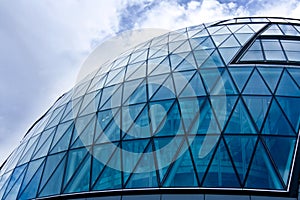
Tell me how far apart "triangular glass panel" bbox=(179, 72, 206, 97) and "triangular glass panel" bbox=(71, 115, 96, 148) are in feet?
15.7

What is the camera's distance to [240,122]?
17219 millimetres

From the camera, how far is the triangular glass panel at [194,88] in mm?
18911

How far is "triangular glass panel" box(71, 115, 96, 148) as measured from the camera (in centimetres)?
1912

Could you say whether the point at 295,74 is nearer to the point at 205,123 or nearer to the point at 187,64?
the point at 187,64

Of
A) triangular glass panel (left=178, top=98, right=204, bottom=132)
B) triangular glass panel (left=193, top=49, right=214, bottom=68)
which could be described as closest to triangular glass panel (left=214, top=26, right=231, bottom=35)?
triangular glass panel (left=193, top=49, right=214, bottom=68)

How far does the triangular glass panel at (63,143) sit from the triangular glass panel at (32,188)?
996mm

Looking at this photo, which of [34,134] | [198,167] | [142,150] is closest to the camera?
[198,167]

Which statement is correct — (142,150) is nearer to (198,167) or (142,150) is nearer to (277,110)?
(198,167)

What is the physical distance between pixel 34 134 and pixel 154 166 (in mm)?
11391

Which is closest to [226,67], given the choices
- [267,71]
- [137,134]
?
[267,71]

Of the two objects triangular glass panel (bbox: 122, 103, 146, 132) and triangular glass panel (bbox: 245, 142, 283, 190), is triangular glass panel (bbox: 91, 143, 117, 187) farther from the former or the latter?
triangular glass panel (bbox: 245, 142, 283, 190)

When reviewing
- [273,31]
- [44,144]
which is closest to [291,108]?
[273,31]

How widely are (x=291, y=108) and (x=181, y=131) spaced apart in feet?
17.0

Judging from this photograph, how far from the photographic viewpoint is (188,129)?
17266 mm
